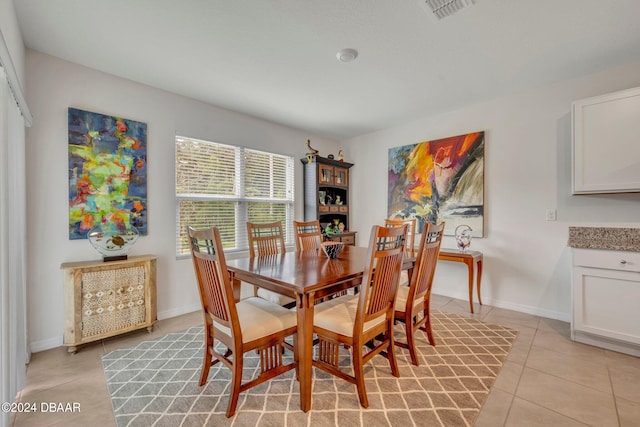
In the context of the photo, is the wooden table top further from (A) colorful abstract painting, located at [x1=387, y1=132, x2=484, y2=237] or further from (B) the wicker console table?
(A) colorful abstract painting, located at [x1=387, y1=132, x2=484, y2=237]

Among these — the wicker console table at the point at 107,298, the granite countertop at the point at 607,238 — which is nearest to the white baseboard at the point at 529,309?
the granite countertop at the point at 607,238

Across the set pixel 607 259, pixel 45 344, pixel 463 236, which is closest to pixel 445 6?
pixel 607 259

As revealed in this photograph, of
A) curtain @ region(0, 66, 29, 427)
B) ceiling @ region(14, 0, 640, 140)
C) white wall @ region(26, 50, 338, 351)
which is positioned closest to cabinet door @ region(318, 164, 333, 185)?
ceiling @ region(14, 0, 640, 140)

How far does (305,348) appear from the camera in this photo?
1.58 m

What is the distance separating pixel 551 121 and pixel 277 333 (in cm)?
355

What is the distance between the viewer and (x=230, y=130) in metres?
3.58

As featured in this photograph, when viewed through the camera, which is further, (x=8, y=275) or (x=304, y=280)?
(x=304, y=280)

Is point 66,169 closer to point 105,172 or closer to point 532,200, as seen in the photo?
point 105,172

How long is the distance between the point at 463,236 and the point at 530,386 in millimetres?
1866

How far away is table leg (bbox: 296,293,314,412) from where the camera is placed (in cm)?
157

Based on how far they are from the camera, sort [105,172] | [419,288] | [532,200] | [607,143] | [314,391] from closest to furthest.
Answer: [314,391] → [419,288] → [607,143] → [105,172] → [532,200]

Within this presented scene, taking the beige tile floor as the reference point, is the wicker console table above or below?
above

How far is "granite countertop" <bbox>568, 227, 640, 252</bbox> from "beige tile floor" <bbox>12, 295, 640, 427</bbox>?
2.86 ft

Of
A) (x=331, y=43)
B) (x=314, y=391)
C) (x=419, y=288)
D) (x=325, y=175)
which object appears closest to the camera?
(x=314, y=391)
